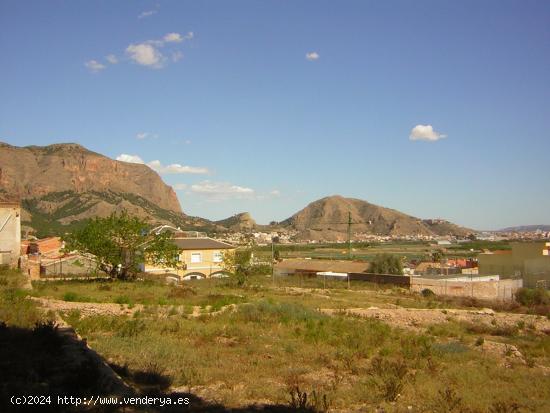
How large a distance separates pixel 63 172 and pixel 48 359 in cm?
16483

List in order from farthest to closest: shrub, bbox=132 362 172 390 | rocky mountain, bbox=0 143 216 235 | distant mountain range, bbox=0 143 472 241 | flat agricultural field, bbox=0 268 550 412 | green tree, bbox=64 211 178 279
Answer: rocky mountain, bbox=0 143 216 235 → distant mountain range, bbox=0 143 472 241 → green tree, bbox=64 211 178 279 → flat agricultural field, bbox=0 268 550 412 → shrub, bbox=132 362 172 390

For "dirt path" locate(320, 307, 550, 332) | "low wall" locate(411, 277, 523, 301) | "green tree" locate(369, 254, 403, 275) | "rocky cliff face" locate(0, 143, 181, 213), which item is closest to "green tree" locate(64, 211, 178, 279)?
"dirt path" locate(320, 307, 550, 332)

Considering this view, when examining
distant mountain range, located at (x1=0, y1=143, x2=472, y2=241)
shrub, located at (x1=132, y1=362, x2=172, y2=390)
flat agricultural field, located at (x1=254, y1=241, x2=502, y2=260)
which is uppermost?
distant mountain range, located at (x1=0, y1=143, x2=472, y2=241)

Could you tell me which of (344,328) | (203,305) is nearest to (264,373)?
(344,328)

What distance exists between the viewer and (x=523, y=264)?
53.1m

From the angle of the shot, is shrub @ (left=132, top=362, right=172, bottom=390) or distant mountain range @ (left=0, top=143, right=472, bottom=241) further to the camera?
distant mountain range @ (left=0, top=143, right=472, bottom=241)

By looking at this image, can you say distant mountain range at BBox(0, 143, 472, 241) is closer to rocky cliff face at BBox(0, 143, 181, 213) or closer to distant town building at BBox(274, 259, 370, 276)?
rocky cliff face at BBox(0, 143, 181, 213)

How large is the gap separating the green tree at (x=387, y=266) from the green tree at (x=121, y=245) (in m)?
29.4

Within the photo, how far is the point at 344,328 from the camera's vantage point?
1795cm

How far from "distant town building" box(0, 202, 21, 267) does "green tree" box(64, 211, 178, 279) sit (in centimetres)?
341

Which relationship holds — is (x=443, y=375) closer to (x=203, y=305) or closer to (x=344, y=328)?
(x=344, y=328)

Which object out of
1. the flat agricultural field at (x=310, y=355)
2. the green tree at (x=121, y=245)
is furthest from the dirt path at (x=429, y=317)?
the green tree at (x=121, y=245)

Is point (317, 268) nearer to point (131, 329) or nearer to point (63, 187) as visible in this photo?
point (131, 329)

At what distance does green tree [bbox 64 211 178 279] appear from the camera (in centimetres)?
3394
